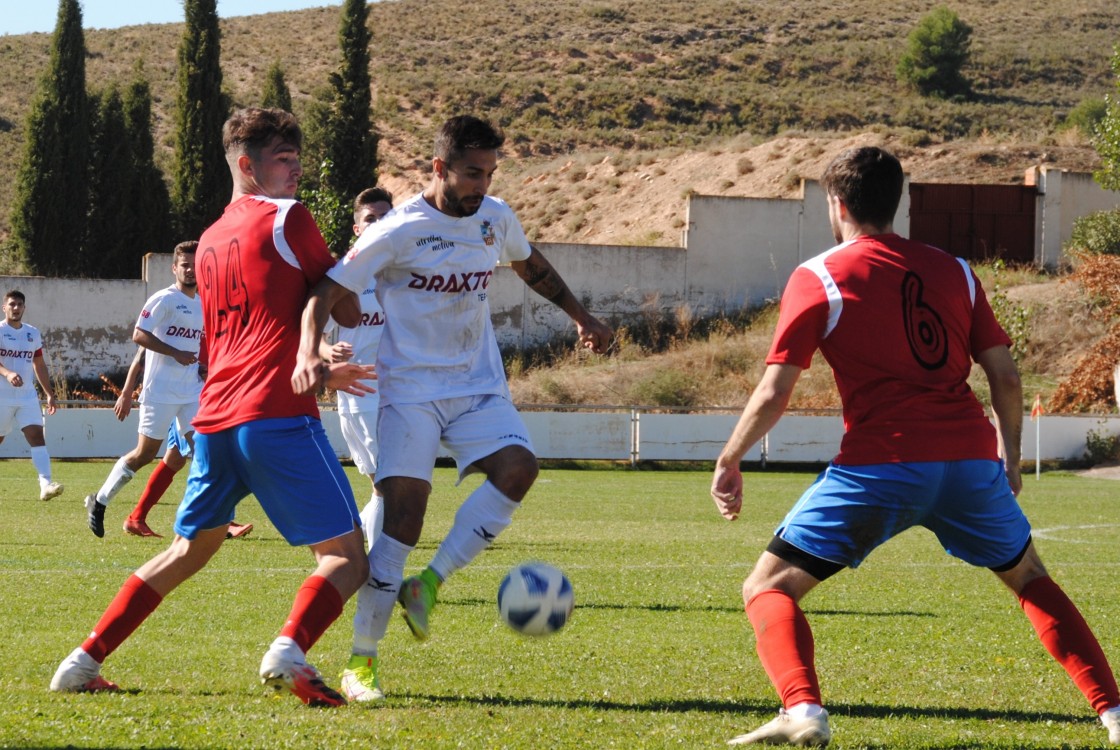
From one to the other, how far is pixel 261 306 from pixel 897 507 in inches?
92.6

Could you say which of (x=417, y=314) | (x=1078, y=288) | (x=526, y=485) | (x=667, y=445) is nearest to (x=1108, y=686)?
(x=526, y=485)

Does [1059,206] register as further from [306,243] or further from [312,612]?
[312,612]

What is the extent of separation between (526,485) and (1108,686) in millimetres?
2316

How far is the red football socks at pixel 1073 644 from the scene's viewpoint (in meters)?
4.56

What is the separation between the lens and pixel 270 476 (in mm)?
4930

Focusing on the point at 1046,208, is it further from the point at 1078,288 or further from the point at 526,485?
the point at 526,485

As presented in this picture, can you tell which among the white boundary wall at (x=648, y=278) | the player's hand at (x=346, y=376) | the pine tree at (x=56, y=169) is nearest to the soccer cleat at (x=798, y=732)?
the player's hand at (x=346, y=376)

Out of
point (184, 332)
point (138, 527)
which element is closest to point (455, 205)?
point (138, 527)

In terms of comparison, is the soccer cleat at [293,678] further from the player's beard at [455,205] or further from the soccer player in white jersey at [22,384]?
the soccer player in white jersey at [22,384]

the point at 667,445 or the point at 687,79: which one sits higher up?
the point at 687,79

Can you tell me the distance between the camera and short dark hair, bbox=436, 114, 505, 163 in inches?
218

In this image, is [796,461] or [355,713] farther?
[796,461]

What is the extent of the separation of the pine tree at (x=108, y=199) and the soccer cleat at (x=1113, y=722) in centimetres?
4318

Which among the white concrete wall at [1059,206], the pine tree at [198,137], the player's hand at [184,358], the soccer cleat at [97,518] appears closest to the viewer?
the player's hand at [184,358]
